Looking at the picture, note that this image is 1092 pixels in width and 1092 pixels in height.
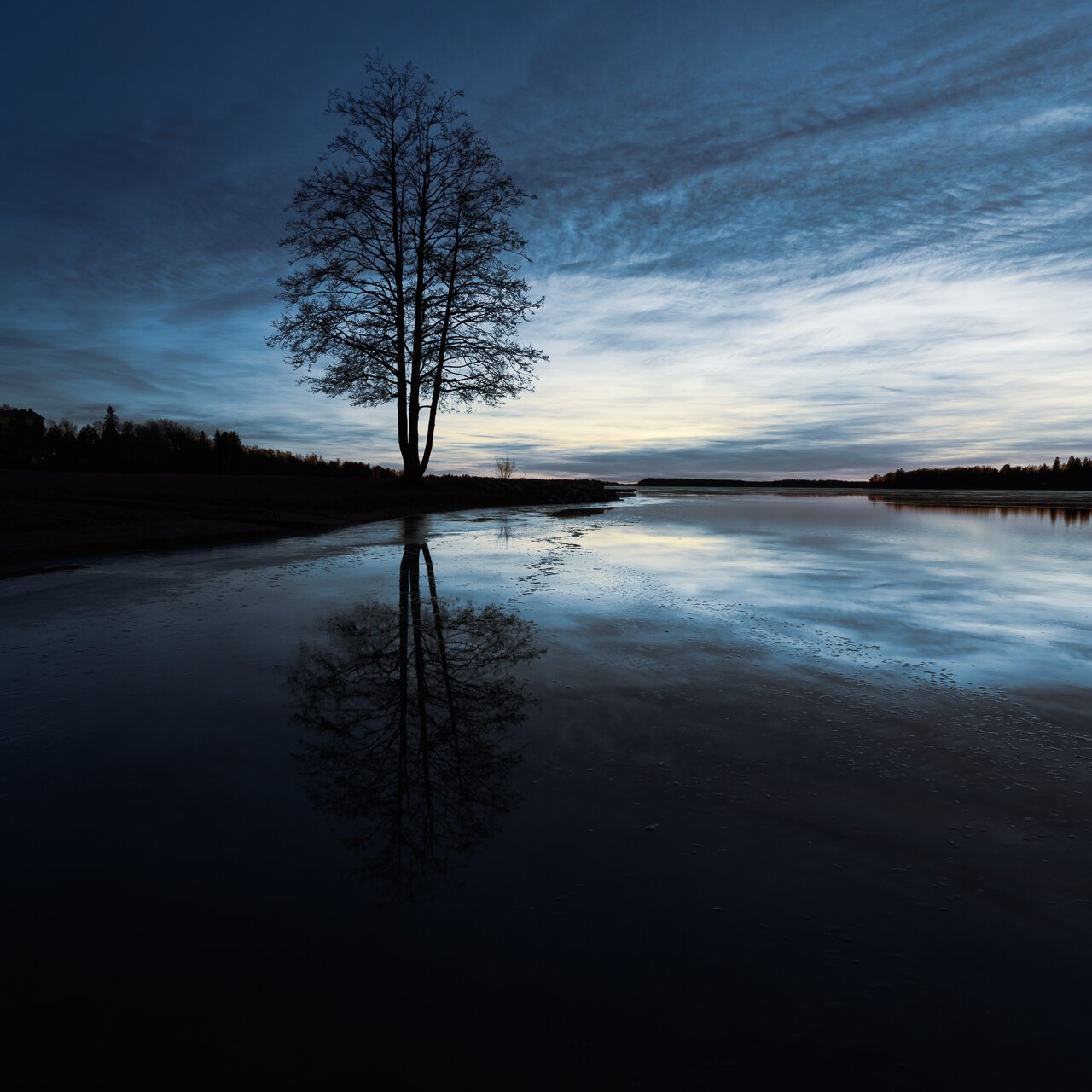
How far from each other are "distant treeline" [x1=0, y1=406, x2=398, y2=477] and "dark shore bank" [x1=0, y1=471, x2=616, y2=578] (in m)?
17.1

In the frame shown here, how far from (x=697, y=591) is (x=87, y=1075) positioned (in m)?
6.26

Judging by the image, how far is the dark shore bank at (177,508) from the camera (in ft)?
32.9

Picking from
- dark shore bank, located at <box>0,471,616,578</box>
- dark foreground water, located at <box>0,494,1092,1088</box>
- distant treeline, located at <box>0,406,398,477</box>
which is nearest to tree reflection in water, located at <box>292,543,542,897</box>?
dark foreground water, located at <box>0,494,1092,1088</box>

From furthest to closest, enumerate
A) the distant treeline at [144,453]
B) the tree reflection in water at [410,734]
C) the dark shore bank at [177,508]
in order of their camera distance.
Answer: the distant treeline at [144,453] → the dark shore bank at [177,508] → the tree reflection in water at [410,734]

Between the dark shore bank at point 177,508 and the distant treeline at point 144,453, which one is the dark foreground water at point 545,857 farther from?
the distant treeline at point 144,453

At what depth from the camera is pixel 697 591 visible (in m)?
7.06

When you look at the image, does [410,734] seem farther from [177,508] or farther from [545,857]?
[177,508]

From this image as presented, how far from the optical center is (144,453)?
48.1 metres

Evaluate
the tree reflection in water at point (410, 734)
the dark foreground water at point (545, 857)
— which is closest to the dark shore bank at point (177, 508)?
the dark foreground water at point (545, 857)

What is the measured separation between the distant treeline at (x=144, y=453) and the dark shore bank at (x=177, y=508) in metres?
17.1

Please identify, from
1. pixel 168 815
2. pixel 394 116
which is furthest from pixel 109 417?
pixel 168 815

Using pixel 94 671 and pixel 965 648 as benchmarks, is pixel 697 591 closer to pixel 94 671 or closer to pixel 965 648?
pixel 965 648

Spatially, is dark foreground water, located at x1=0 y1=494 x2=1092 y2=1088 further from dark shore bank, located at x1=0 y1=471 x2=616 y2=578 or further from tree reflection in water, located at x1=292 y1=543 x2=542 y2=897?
dark shore bank, located at x1=0 y1=471 x2=616 y2=578

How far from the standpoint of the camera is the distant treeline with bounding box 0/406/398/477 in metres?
41.6
